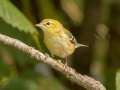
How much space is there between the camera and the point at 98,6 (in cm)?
430

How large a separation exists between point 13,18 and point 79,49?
1.64 metres

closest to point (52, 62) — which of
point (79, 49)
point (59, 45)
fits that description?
point (59, 45)

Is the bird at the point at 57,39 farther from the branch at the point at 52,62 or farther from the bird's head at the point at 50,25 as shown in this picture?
the branch at the point at 52,62

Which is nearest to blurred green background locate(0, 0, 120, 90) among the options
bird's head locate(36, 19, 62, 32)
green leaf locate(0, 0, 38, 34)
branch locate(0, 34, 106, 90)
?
bird's head locate(36, 19, 62, 32)

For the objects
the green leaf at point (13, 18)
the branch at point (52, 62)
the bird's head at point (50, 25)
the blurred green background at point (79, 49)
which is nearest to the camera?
the branch at point (52, 62)

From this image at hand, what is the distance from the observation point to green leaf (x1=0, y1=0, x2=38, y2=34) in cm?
287

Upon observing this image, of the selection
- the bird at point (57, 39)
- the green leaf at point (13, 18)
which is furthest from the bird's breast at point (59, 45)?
the green leaf at point (13, 18)

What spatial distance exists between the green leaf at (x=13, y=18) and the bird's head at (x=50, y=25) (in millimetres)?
660

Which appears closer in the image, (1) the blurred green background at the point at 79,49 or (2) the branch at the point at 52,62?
(2) the branch at the point at 52,62

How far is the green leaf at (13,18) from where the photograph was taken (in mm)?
2873

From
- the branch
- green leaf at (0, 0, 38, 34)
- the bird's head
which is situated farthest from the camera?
the bird's head

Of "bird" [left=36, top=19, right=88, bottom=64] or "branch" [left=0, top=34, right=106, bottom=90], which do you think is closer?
"branch" [left=0, top=34, right=106, bottom=90]

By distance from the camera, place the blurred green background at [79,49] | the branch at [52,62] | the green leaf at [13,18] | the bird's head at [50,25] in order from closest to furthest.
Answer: the branch at [52,62], the green leaf at [13,18], the blurred green background at [79,49], the bird's head at [50,25]

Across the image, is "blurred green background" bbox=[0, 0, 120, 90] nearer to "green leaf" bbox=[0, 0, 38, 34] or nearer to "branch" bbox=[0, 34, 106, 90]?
"green leaf" bbox=[0, 0, 38, 34]
